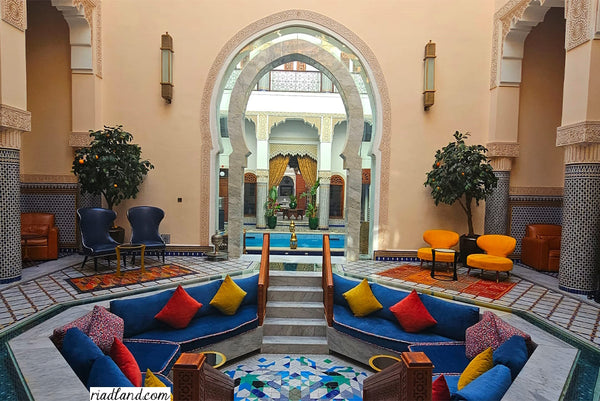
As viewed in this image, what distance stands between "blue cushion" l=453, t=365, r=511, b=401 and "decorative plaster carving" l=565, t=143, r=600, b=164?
348 centimetres

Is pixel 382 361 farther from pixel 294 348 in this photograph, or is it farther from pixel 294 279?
pixel 294 279

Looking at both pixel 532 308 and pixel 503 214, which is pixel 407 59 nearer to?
pixel 503 214

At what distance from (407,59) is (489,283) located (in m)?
3.74

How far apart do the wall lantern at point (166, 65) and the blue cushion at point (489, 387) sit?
5655mm

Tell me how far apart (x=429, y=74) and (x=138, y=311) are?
17.6ft

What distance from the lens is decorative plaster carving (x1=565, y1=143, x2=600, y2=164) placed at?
4.21 metres

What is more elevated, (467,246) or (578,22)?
(578,22)

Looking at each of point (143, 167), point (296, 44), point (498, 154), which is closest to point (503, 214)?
point (498, 154)

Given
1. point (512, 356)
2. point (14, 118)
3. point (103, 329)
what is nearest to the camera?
point (512, 356)

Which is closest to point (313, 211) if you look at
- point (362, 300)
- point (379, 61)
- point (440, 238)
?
point (440, 238)

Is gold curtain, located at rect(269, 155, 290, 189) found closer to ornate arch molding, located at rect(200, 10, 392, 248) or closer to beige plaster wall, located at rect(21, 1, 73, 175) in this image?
Answer: ornate arch molding, located at rect(200, 10, 392, 248)

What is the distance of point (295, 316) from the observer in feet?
13.7

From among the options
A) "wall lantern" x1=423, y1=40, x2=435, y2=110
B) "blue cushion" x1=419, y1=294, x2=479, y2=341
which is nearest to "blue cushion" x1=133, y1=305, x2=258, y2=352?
"blue cushion" x1=419, y1=294, x2=479, y2=341

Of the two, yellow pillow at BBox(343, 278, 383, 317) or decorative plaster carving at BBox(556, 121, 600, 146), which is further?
decorative plaster carving at BBox(556, 121, 600, 146)
